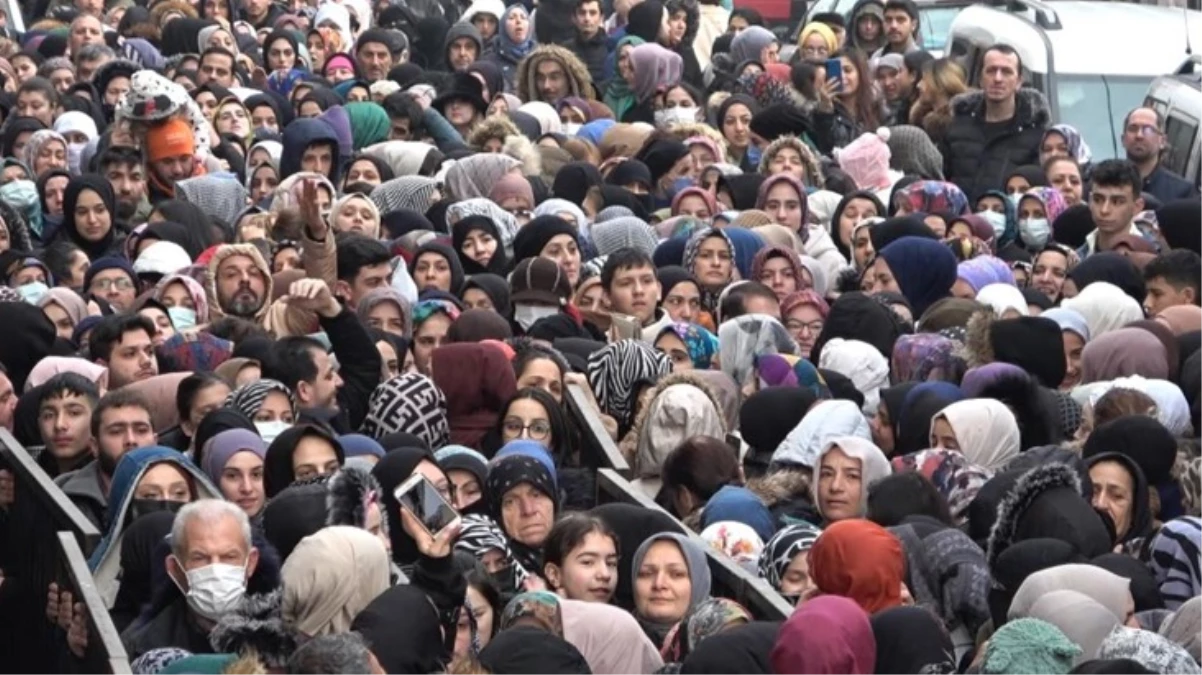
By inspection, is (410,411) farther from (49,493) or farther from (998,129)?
(998,129)

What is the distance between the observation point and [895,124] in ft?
77.9

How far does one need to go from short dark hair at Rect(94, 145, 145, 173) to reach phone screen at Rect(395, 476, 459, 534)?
28.5 feet

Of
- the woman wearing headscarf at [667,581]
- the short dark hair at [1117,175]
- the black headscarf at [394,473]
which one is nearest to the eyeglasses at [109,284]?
the black headscarf at [394,473]

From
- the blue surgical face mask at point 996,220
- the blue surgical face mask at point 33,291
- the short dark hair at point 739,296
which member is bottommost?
the blue surgical face mask at point 996,220

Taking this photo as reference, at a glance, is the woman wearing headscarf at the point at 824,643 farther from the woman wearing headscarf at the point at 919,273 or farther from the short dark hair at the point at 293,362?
the woman wearing headscarf at the point at 919,273

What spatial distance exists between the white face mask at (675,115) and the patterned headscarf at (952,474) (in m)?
9.86

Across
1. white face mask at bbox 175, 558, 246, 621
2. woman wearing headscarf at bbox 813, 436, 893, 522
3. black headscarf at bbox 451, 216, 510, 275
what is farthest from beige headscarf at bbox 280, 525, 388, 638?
black headscarf at bbox 451, 216, 510, 275

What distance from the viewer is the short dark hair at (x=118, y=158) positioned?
63.2 ft

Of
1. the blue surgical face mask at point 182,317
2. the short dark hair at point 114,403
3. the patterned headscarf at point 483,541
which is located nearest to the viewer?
the patterned headscarf at point 483,541

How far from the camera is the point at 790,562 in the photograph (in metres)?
12.1

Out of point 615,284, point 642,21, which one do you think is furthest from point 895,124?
point 615,284

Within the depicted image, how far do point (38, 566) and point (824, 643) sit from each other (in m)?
3.73

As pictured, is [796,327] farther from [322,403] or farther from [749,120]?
[749,120]

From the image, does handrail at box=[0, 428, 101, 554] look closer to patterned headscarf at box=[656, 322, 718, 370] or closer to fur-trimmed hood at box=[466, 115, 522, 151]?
patterned headscarf at box=[656, 322, 718, 370]
